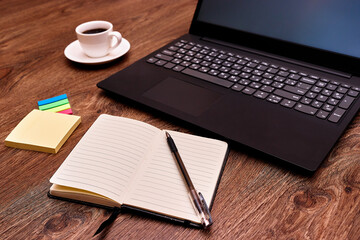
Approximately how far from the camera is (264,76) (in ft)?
2.42

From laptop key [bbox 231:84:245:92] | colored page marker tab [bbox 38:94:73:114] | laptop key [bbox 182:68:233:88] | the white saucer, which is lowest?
laptop key [bbox 231:84:245:92]

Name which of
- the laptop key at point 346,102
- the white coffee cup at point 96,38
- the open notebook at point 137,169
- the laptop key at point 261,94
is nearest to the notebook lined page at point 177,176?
the open notebook at point 137,169

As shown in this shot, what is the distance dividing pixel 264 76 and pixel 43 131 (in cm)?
48

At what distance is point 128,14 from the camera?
117 centimetres

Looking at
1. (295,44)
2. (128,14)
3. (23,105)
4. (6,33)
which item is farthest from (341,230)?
(6,33)

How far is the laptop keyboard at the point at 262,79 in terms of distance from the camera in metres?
0.65

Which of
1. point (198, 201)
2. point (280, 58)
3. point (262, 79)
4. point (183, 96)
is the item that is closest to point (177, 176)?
point (198, 201)

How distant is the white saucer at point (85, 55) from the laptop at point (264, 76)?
0.35ft

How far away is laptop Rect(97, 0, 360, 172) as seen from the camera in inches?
23.5

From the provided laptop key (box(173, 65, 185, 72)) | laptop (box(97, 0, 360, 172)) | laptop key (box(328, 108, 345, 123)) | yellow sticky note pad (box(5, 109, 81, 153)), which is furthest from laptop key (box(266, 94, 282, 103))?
yellow sticky note pad (box(5, 109, 81, 153))

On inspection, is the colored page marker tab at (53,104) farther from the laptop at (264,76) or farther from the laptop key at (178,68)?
the laptop key at (178,68)

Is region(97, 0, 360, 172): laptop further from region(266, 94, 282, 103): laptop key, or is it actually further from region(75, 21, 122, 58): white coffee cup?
region(75, 21, 122, 58): white coffee cup

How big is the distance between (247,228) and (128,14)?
0.91m

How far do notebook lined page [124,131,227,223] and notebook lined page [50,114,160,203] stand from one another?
0.02 m
